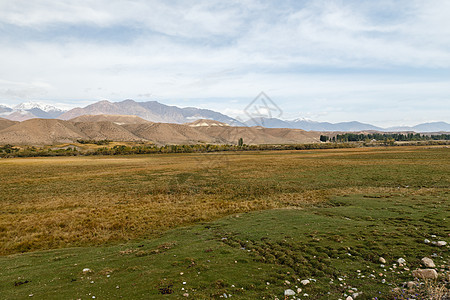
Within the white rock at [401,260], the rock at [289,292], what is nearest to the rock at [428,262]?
the white rock at [401,260]

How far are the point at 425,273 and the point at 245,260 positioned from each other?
6532 mm

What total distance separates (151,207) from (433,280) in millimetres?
21902

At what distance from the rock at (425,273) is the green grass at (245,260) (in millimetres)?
284

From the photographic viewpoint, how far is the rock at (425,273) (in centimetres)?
823

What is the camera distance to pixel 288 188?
3259 cm

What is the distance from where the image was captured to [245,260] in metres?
10.8

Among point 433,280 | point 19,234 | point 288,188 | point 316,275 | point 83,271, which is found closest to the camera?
point 433,280

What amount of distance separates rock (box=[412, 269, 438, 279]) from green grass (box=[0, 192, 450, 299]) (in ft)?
0.93

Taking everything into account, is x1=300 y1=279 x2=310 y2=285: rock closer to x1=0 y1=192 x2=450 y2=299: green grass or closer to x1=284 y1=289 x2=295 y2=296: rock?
x1=0 y1=192 x2=450 y2=299: green grass

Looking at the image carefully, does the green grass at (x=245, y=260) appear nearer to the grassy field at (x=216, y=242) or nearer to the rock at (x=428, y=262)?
the grassy field at (x=216, y=242)

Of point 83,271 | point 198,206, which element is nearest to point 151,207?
point 198,206

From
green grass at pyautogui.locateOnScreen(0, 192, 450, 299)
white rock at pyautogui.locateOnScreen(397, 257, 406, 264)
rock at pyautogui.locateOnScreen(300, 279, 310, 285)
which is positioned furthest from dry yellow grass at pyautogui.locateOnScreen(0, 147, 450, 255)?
white rock at pyautogui.locateOnScreen(397, 257, 406, 264)

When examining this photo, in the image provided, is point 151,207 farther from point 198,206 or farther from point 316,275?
point 316,275

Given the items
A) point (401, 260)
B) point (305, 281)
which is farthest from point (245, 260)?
point (401, 260)
